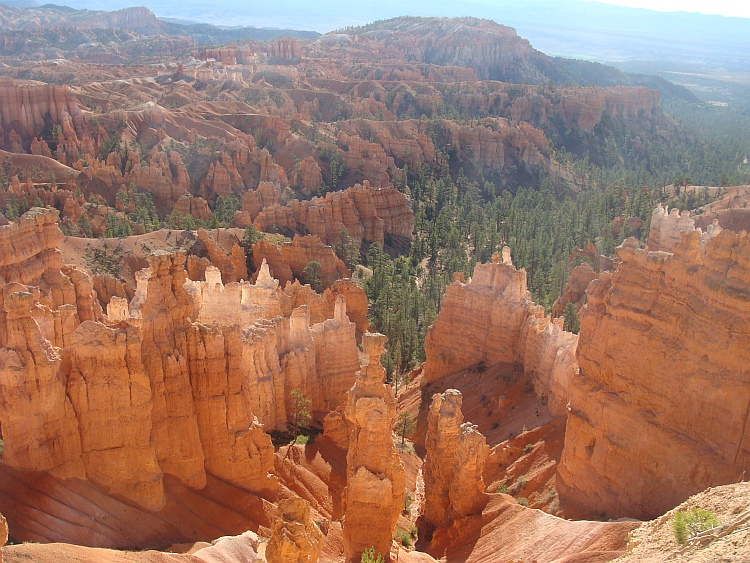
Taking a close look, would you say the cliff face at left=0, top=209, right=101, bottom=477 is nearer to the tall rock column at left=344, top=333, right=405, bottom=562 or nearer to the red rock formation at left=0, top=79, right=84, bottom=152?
the tall rock column at left=344, top=333, right=405, bottom=562

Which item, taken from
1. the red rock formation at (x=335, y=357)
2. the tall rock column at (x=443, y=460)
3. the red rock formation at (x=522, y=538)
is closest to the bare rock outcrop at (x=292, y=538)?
the red rock formation at (x=522, y=538)

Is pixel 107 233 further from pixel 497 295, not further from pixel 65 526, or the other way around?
pixel 65 526

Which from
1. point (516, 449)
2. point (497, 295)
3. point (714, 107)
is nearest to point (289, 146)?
point (497, 295)

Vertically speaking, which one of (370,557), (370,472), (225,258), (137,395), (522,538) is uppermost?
(137,395)

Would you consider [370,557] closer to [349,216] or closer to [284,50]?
[349,216]

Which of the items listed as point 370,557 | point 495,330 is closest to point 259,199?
point 495,330

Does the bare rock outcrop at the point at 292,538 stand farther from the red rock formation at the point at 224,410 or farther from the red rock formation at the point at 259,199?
the red rock formation at the point at 259,199
